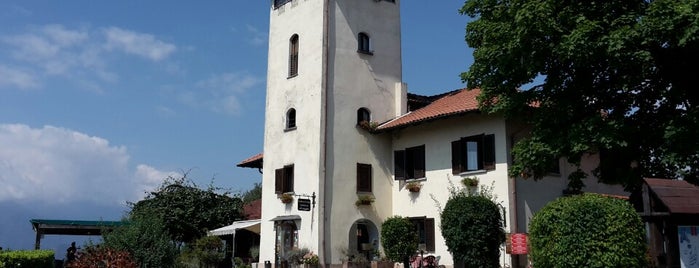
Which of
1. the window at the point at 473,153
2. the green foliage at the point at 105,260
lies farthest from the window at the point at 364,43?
the green foliage at the point at 105,260

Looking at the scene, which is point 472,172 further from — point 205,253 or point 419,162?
point 205,253

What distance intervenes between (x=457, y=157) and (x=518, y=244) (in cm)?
424

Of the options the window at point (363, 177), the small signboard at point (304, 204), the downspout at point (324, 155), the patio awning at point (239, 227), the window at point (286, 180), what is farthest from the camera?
the patio awning at point (239, 227)

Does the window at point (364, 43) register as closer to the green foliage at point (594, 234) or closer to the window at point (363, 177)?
the window at point (363, 177)

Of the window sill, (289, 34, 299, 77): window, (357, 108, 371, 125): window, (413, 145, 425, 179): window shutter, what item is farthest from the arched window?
the window sill

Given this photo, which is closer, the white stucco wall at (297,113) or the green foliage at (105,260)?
the green foliage at (105,260)

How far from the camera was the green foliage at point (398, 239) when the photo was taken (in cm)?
2398

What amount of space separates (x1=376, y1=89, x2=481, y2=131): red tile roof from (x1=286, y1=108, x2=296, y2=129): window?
3522mm

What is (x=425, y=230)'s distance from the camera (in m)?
25.0

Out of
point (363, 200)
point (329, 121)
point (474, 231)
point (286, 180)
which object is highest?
point (329, 121)

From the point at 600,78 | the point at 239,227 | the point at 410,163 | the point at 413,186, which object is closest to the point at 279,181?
the point at 239,227

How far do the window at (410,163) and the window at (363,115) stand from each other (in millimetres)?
1764

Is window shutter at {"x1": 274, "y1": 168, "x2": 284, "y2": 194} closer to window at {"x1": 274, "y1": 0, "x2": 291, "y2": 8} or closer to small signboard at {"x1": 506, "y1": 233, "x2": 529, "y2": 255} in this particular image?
window at {"x1": 274, "y1": 0, "x2": 291, "y2": 8}

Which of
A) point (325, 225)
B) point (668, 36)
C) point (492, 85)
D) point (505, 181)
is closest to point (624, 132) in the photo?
point (668, 36)
